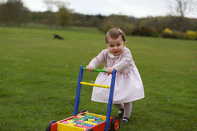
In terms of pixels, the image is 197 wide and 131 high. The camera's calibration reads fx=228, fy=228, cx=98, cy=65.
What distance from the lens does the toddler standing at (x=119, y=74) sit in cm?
309

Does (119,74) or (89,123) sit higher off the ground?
(119,74)

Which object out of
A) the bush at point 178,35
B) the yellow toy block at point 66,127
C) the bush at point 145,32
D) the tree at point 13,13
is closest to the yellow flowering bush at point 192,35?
the bush at point 178,35

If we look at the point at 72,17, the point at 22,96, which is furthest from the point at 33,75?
the point at 72,17

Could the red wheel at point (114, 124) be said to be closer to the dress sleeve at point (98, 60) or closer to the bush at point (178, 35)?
the dress sleeve at point (98, 60)

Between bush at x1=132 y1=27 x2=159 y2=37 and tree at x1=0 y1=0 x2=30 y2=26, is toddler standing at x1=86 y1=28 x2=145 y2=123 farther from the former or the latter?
tree at x1=0 y1=0 x2=30 y2=26

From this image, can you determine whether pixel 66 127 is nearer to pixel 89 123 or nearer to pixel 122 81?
pixel 89 123

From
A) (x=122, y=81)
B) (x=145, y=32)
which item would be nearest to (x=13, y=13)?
(x=145, y=32)

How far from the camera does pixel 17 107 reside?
12.5 feet

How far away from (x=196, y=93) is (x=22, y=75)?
4.59 meters

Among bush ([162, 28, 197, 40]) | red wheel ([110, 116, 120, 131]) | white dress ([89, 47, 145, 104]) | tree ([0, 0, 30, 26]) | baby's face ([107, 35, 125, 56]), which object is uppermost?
tree ([0, 0, 30, 26])

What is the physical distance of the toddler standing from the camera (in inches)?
122

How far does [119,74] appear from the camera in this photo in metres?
3.29

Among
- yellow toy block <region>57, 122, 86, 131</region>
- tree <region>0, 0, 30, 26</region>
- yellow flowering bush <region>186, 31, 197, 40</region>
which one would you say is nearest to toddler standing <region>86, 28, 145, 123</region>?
yellow toy block <region>57, 122, 86, 131</region>

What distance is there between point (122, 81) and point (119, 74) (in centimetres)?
12
